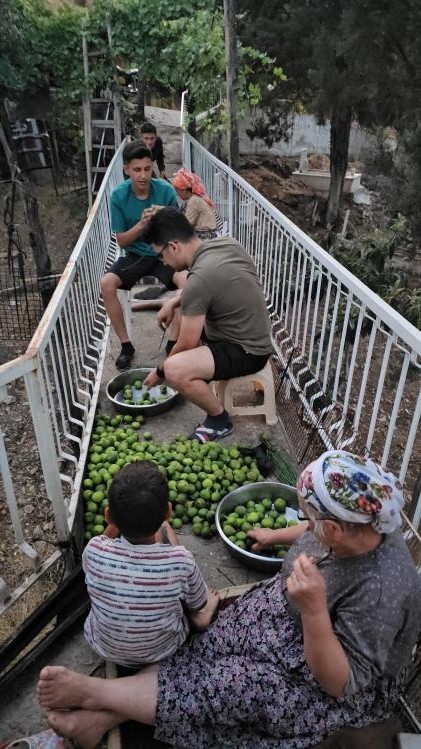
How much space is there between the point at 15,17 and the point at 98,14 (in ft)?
8.71

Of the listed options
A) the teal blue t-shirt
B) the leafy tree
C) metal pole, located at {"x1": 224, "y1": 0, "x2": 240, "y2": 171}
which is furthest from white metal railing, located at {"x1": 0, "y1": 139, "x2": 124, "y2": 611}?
the leafy tree

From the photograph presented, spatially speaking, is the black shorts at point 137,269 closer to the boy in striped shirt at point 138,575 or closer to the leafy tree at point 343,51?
the boy in striped shirt at point 138,575

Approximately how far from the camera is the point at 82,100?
13.1 metres

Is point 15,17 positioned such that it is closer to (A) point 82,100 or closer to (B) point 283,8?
(A) point 82,100

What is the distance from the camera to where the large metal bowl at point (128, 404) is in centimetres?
416

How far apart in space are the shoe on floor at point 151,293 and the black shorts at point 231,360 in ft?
10.5

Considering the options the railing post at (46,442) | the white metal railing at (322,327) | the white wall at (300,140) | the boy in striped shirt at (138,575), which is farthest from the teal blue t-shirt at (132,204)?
the white wall at (300,140)

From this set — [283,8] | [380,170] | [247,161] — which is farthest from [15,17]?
[380,170]

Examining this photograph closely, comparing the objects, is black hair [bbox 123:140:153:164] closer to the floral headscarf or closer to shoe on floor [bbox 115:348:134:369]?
shoe on floor [bbox 115:348:134:369]

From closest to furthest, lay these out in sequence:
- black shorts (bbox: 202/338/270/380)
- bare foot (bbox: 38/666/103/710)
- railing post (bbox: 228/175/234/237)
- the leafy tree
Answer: bare foot (bbox: 38/666/103/710) < black shorts (bbox: 202/338/270/380) < railing post (bbox: 228/175/234/237) < the leafy tree

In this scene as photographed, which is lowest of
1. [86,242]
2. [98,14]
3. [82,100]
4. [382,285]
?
[382,285]

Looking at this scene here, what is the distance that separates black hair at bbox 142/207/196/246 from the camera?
352cm

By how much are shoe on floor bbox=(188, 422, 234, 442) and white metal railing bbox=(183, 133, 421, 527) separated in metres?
0.62

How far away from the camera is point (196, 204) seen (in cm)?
614
